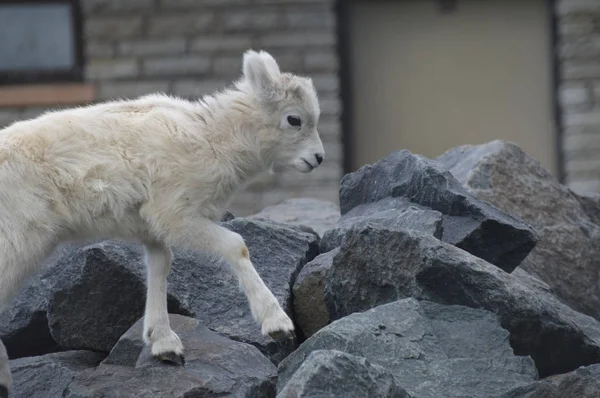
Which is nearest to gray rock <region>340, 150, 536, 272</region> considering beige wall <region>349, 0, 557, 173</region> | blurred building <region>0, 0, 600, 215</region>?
blurred building <region>0, 0, 600, 215</region>

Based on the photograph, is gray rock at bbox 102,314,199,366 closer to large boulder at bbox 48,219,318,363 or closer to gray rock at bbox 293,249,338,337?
large boulder at bbox 48,219,318,363

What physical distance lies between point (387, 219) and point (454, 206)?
387mm

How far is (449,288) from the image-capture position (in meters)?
5.94

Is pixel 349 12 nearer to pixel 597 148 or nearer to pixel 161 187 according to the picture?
pixel 597 148

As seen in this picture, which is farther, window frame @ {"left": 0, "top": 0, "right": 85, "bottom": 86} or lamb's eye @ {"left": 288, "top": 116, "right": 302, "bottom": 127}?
window frame @ {"left": 0, "top": 0, "right": 85, "bottom": 86}

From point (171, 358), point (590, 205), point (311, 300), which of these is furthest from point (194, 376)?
point (590, 205)

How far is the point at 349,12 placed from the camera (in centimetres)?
1386

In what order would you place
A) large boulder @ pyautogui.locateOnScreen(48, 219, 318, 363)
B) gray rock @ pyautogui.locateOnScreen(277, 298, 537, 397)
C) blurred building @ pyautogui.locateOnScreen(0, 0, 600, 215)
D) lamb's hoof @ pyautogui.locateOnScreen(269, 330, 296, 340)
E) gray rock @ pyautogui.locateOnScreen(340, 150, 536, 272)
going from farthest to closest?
blurred building @ pyautogui.locateOnScreen(0, 0, 600, 215) < gray rock @ pyautogui.locateOnScreen(340, 150, 536, 272) < large boulder @ pyautogui.locateOnScreen(48, 219, 318, 363) < lamb's hoof @ pyautogui.locateOnScreen(269, 330, 296, 340) < gray rock @ pyautogui.locateOnScreen(277, 298, 537, 397)

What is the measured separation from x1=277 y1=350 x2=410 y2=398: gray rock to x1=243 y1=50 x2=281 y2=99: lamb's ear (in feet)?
5.27

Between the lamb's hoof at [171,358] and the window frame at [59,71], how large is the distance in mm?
8700

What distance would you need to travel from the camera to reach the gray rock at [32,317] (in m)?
6.69

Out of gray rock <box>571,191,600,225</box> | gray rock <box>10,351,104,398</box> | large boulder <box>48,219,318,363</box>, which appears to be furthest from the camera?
gray rock <box>571,191,600,225</box>

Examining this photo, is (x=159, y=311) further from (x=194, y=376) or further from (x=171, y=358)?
(x=194, y=376)

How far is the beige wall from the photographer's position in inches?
545
